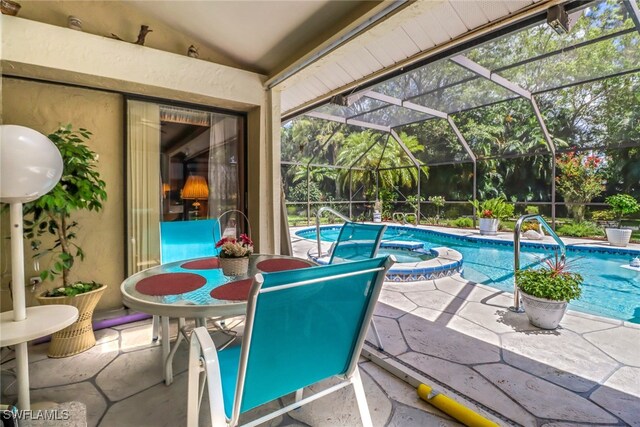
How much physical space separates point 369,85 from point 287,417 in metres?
3.25

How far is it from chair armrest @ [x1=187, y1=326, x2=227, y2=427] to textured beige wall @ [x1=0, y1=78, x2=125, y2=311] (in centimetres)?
229

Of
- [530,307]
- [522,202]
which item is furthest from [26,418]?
[522,202]

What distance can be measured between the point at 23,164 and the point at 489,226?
835 cm

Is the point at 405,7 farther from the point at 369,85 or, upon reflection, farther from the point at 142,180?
the point at 142,180

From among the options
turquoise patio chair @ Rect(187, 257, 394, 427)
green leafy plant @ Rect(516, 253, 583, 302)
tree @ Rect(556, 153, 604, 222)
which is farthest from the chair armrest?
tree @ Rect(556, 153, 604, 222)

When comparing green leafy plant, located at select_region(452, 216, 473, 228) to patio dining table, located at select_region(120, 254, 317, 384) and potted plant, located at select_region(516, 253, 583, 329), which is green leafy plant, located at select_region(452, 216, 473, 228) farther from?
patio dining table, located at select_region(120, 254, 317, 384)

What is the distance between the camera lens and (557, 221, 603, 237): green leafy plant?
718cm

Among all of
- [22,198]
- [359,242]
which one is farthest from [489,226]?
[22,198]

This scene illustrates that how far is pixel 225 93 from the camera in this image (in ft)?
9.95

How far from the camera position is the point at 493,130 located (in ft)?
26.5

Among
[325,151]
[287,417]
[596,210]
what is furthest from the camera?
[325,151]

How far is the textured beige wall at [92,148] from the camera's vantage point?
A: 240 cm

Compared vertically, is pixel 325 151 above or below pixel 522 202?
above

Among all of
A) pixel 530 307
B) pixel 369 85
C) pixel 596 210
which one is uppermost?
pixel 369 85
